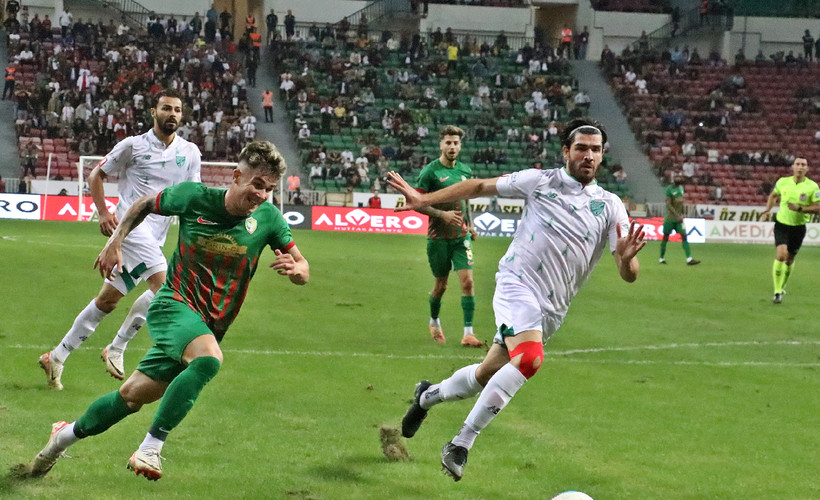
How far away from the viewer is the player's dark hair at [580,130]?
24.5 feet

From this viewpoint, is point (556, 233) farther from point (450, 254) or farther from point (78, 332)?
point (450, 254)

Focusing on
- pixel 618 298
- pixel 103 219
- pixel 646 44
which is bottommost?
pixel 618 298

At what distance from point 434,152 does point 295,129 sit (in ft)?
18.4

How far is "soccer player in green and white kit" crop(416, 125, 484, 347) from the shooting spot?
42.1 ft

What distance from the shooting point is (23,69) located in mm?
42688

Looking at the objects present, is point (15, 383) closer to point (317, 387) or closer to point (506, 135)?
point (317, 387)

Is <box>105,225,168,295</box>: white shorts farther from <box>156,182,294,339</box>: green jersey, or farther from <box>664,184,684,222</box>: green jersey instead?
<box>664,184,684,222</box>: green jersey

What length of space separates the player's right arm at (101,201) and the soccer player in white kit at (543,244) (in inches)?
111

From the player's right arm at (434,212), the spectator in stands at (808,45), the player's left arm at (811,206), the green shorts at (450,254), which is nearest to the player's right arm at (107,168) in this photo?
the player's right arm at (434,212)

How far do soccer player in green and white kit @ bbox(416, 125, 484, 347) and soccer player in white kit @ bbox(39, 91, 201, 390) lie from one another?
11.9 ft

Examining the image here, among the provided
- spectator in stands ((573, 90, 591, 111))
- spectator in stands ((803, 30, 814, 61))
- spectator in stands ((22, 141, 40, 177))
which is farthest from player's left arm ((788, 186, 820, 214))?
spectator in stands ((803, 30, 814, 61))

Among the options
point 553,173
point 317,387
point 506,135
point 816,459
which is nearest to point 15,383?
point 317,387

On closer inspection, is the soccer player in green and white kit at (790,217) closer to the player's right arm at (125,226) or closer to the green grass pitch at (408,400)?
the green grass pitch at (408,400)

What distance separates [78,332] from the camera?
9320 mm
